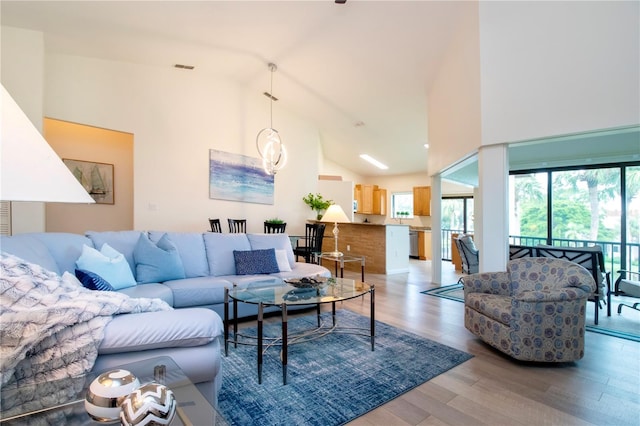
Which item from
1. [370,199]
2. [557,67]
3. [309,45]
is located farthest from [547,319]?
[370,199]

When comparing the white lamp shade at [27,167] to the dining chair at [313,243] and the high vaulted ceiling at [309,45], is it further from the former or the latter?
the dining chair at [313,243]

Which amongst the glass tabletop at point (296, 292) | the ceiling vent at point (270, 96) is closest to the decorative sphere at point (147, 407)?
the glass tabletop at point (296, 292)

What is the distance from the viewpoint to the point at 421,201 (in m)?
9.29

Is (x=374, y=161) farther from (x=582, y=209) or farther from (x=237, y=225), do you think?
(x=582, y=209)

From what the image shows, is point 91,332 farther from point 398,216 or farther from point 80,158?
point 398,216

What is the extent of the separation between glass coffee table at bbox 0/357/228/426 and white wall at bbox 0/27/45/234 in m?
3.85

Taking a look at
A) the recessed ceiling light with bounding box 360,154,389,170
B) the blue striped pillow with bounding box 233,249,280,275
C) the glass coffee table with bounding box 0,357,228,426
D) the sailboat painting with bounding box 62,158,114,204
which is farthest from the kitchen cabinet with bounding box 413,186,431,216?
the glass coffee table with bounding box 0,357,228,426

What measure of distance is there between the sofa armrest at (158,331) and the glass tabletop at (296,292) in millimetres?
587

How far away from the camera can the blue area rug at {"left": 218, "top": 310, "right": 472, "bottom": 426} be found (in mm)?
1829

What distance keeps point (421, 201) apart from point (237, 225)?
A: 224 inches

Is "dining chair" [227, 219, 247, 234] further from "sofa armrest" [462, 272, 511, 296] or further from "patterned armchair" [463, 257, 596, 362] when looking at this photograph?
"patterned armchair" [463, 257, 596, 362]

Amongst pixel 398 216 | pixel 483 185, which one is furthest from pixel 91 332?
pixel 398 216

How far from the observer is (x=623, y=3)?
2842 millimetres

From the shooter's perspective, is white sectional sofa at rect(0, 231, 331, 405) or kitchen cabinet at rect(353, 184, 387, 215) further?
kitchen cabinet at rect(353, 184, 387, 215)
